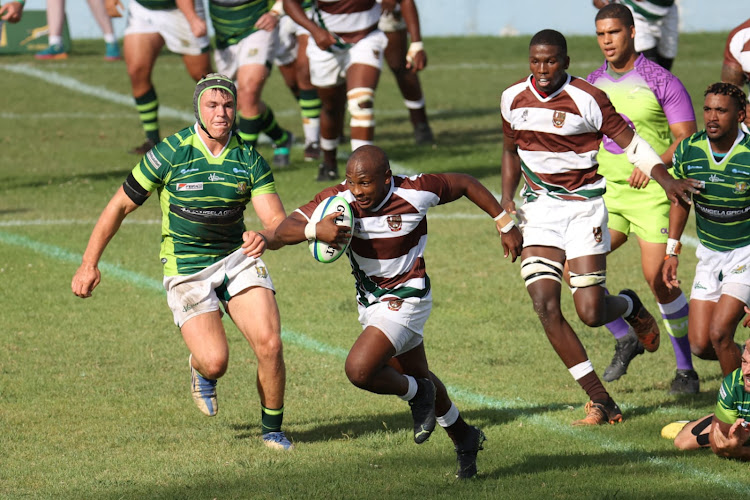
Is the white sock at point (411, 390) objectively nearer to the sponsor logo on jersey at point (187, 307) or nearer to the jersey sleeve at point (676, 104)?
the sponsor logo on jersey at point (187, 307)

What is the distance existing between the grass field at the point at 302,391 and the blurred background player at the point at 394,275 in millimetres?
356

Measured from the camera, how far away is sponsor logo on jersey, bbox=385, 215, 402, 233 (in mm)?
6020

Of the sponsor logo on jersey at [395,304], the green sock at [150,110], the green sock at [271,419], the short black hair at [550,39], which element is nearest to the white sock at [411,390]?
the sponsor logo on jersey at [395,304]

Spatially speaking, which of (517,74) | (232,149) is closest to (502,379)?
(232,149)

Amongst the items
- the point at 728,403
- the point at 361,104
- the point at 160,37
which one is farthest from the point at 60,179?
the point at 728,403

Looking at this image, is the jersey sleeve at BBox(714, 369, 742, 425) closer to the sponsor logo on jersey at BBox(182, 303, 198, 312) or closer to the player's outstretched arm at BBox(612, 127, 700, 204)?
the player's outstretched arm at BBox(612, 127, 700, 204)

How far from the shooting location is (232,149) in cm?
673

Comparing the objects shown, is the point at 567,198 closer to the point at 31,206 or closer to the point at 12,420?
the point at 12,420

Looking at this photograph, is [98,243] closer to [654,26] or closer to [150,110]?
[150,110]

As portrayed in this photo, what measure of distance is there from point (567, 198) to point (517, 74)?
50.0 feet

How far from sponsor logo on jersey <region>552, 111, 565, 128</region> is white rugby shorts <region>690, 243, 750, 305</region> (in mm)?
1100

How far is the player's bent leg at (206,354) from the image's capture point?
6754 millimetres

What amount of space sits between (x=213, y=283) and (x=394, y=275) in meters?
1.21

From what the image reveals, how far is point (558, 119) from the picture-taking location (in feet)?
23.4
